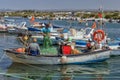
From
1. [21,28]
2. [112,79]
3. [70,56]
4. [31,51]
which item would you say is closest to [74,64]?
[70,56]

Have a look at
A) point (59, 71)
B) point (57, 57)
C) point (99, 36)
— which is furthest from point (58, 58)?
point (99, 36)

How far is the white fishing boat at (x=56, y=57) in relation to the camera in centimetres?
2808

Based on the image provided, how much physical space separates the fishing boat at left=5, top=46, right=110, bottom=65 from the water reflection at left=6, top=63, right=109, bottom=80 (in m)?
0.36

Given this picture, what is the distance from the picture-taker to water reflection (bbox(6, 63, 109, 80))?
80.7 feet

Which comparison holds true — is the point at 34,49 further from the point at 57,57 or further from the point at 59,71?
the point at 59,71

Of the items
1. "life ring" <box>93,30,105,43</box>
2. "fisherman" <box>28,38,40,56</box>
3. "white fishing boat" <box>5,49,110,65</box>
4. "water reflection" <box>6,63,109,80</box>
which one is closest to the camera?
"water reflection" <box>6,63,109,80</box>

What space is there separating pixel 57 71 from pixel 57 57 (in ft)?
5.53

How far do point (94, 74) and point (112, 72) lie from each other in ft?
5.15

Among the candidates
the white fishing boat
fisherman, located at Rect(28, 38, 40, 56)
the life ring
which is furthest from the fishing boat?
the life ring

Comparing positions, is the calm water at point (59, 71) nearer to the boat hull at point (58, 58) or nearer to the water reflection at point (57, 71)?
the water reflection at point (57, 71)

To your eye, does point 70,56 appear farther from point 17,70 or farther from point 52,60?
point 17,70

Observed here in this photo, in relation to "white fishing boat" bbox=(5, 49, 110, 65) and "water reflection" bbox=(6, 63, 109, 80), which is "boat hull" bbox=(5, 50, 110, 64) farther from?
"water reflection" bbox=(6, 63, 109, 80)

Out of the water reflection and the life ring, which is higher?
the life ring

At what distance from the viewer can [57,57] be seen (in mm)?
28297
